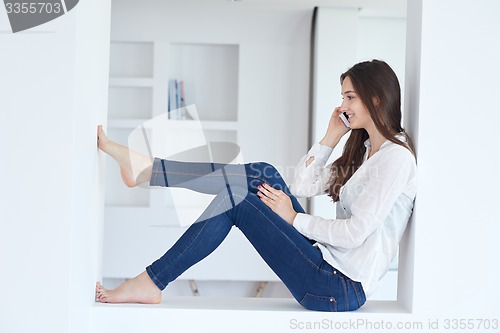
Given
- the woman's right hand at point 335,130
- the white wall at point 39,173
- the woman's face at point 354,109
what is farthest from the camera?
the woman's right hand at point 335,130

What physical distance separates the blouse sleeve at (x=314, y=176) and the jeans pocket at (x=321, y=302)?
20.8 inches

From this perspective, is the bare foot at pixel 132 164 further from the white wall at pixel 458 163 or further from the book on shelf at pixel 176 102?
the book on shelf at pixel 176 102

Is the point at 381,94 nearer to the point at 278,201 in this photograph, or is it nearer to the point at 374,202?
the point at 374,202

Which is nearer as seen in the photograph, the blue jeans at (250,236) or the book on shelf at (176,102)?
the blue jeans at (250,236)

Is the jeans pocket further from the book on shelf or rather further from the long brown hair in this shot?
the book on shelf

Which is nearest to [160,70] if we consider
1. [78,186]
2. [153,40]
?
[153,40]

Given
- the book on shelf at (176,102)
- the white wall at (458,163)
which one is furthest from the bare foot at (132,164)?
the book on shelf at (176,102)

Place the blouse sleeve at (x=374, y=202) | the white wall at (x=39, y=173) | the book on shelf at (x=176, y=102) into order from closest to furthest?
the white wall at (x=39, y=173) < the blouse sleeve at (x=374, y=202) < the book on shelf at (x=176, y=102)

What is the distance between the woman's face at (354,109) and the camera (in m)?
2.52

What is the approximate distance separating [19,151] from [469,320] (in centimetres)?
168

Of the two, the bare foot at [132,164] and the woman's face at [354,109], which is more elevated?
the woman's face at [354,109]

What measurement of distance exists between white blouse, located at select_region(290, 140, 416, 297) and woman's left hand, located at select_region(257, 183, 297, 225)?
1.8 inches

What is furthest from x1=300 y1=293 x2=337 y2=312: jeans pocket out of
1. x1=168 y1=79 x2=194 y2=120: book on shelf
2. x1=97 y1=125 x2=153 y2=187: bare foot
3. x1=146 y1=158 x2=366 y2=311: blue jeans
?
x1=168 y1=79 x2=194 y2=120: book on shelf

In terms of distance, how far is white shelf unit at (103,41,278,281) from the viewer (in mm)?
4645
